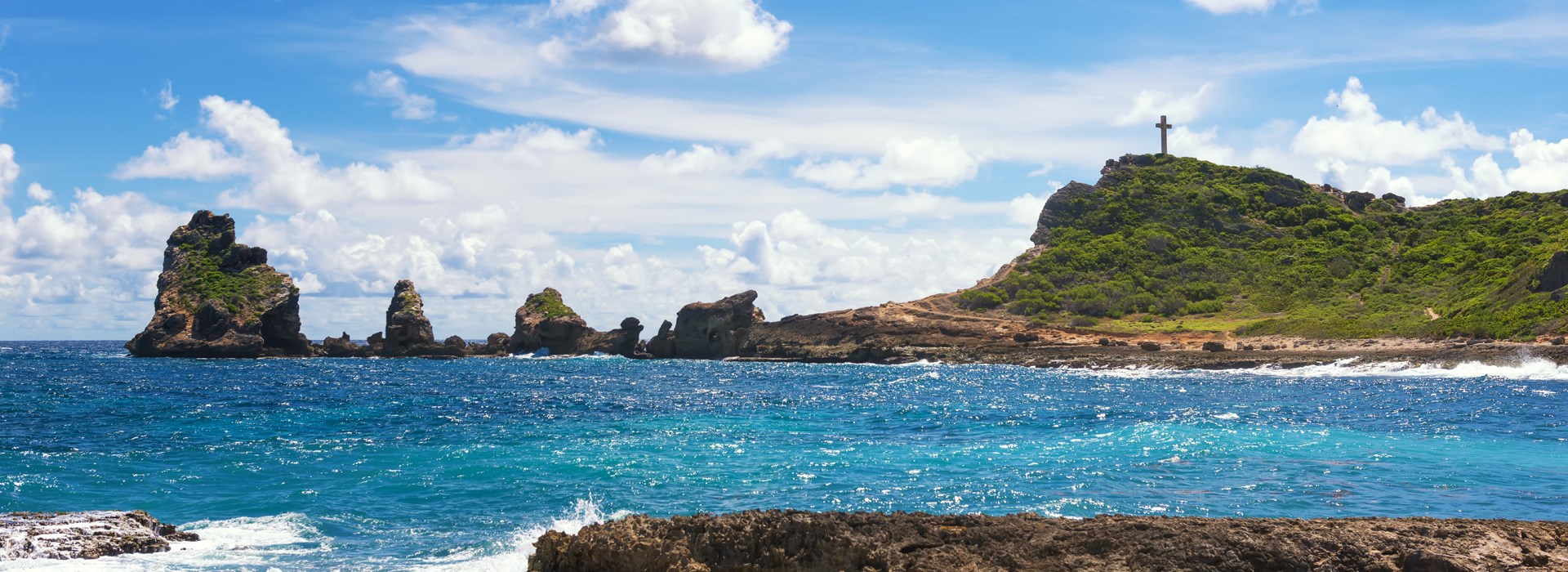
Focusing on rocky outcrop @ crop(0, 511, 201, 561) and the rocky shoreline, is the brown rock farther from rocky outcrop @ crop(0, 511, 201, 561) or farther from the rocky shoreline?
rocky outcrop @ crop(0, 511, 201, 561)

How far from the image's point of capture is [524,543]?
51.2ft

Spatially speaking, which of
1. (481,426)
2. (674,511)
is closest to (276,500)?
(674,511)

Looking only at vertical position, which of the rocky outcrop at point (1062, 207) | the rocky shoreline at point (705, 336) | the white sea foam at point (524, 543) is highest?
the rocky outcrop at point (1062, 207)

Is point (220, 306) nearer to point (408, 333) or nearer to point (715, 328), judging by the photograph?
point (408, 333)

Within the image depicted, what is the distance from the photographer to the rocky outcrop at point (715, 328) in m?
96.8

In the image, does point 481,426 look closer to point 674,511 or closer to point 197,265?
point 674,511

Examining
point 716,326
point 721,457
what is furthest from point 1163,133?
point 721,457

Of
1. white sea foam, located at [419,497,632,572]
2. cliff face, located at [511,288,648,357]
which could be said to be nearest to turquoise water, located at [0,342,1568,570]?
white sea foam, located at [419,497,632,572]

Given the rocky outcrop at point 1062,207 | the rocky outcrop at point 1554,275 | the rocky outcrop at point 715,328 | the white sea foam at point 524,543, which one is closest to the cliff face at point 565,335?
the rocky outcrop at point 715,328

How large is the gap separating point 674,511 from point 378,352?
97448 millimetres

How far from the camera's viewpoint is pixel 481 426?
32844mm

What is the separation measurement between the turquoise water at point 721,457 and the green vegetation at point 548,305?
60.9m

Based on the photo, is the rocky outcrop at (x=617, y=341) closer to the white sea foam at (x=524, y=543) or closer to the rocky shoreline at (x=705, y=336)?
the rocky shoreline at (x=705, y=336)

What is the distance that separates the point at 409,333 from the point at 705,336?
1206 inches
